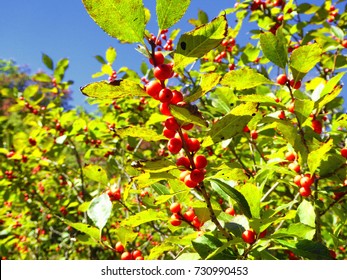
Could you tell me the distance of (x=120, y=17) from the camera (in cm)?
95

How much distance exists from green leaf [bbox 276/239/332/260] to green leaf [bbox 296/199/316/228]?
203mm

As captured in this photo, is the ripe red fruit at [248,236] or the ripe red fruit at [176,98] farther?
the ripe red fruit at [248,236]

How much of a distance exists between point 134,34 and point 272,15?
3.13m

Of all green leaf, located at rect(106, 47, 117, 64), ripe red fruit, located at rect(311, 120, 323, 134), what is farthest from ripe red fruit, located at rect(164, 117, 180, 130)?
green leaf, located at rect(106, 47, 117, 64)

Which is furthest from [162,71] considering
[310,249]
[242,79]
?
[310,249]

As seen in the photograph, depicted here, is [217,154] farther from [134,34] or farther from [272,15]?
[134,34]

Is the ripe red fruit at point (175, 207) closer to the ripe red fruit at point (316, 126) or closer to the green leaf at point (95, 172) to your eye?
the green leaf at point (95, 172)

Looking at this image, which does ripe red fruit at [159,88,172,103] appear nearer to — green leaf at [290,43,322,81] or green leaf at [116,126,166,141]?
green leaf at [116,126,166,141]

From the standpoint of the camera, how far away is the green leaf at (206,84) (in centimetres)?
108

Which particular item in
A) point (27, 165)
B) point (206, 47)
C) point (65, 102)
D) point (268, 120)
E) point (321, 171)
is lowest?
point (321, 171)

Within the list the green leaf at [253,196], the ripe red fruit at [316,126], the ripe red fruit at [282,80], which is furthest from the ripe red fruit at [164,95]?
the ripe red fruit at [316,126]

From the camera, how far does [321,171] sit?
5.66 feet

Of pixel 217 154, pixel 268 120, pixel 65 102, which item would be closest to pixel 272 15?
pixel 217 154

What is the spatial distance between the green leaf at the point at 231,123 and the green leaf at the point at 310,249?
53 cm
